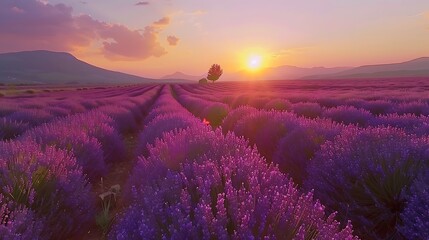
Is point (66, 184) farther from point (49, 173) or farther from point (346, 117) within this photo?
point (346, 117)

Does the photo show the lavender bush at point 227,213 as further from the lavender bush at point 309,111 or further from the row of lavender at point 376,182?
the lavender bush at point 309,111

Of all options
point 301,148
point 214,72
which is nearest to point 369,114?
point 301,148

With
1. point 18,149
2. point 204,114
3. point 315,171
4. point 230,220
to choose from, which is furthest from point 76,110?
point 230,220

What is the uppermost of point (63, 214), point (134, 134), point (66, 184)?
point (66, 184)

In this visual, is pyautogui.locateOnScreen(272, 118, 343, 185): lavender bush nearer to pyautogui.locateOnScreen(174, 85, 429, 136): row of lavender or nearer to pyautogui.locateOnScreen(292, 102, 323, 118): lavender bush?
pyautogui.locateOnScreen(174, 85, 429, 136): row of lavender

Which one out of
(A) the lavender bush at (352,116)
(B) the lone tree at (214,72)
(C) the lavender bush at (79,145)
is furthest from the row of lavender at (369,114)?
(B) the lone tree at (214,72)

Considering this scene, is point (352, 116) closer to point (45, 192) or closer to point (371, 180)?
point (371, 180)

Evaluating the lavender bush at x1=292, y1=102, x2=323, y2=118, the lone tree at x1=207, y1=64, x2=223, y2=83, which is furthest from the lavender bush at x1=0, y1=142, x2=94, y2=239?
the lone tree at x1=207, y1=64, x2=223, y2=83

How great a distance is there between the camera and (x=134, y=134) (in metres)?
10.4

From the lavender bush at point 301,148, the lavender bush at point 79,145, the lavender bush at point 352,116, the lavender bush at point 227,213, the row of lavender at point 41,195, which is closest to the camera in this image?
the lavender bush at point 227,213

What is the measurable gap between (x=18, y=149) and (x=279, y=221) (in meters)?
3.02

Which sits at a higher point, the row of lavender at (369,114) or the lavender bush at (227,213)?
the lavender bush at (227,213)

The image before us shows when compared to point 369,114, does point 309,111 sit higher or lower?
lower

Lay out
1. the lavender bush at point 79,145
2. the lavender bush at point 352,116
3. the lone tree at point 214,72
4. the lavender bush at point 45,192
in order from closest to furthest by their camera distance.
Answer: the lavender bush at point 45,192 → the lavender bush at point 79,145 → the lavender bush at point 352,116 → the lone tree at point 214,72
